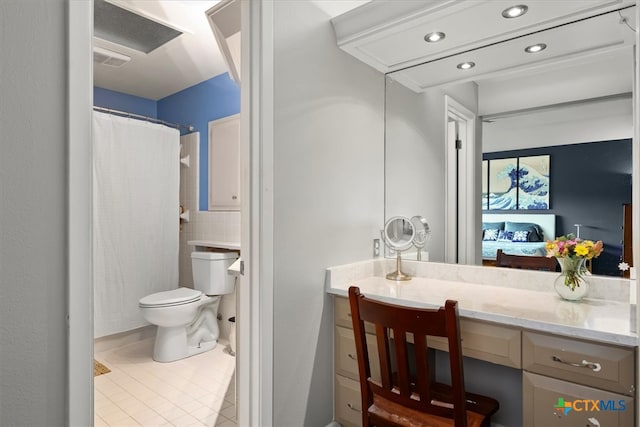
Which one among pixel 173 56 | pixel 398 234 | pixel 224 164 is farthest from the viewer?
pixel 224 164

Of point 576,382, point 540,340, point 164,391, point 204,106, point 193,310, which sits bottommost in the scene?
point 164,391

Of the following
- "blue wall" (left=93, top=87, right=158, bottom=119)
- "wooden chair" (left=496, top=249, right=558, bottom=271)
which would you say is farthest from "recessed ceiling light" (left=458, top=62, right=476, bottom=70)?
"blue wall" (left=93, top=87, right=158, bottom=119)

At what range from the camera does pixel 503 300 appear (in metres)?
1.52

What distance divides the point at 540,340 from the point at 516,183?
813mm

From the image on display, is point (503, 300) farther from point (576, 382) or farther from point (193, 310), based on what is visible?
point (193, 310)

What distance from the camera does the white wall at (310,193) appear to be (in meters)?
1.61

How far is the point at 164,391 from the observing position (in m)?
2.34

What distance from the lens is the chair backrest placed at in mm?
1197

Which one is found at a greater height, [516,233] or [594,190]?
[594,190]

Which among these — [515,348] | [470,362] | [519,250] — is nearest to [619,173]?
[519,250]

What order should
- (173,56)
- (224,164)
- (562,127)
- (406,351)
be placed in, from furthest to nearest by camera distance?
(224,164)
(173,56)
(562,127)
(406,351)

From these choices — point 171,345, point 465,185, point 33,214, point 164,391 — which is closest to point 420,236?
point 465,185

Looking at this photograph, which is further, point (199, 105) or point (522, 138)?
point (199, 105)

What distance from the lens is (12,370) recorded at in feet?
2.91
